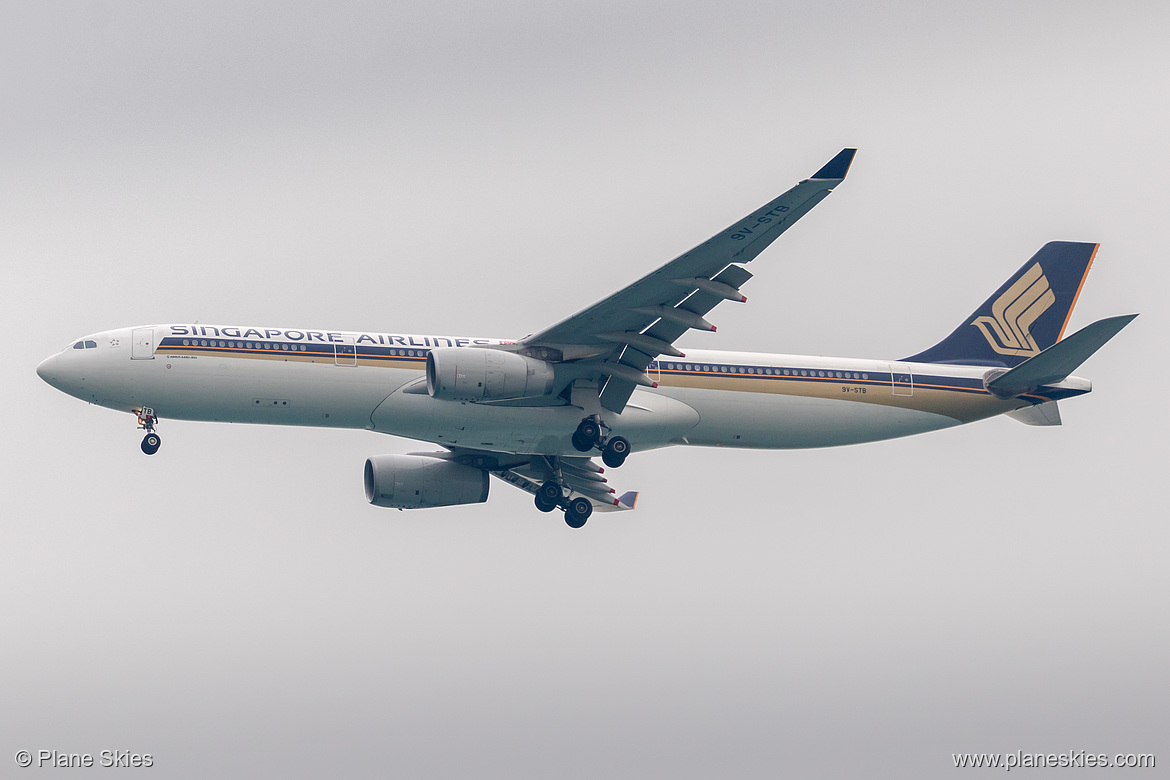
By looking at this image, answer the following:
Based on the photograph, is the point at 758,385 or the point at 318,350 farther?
the point at 758,385

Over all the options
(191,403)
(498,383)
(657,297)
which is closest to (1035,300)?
(657,297)

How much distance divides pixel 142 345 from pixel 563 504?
597 inches

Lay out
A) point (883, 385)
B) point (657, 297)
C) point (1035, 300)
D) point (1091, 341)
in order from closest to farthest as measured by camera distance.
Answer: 1. point (657, 297)
2. point (1091, 341)
3. point (883, 385)
4. point (1035, 300)

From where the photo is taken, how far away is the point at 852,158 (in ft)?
101

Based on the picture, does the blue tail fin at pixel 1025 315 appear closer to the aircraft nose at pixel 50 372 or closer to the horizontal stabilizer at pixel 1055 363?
the horizontal stabilizer at pixel 1055 363

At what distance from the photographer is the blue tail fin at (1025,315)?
44344 millimetres

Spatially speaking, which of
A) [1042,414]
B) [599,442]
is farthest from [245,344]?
[1042,414]

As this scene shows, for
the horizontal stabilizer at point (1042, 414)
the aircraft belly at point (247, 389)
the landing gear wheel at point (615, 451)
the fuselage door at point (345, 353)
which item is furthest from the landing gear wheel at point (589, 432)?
the horizontal stabilizer at point (1042, 414)

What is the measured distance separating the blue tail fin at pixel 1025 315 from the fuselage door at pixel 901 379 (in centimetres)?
159

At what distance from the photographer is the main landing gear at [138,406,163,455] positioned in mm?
37719

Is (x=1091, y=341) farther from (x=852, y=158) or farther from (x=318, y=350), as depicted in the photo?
(x=318, y=350)

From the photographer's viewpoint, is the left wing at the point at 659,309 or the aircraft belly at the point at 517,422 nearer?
the left wing at the point at 659,309

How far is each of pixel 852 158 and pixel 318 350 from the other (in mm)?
16494

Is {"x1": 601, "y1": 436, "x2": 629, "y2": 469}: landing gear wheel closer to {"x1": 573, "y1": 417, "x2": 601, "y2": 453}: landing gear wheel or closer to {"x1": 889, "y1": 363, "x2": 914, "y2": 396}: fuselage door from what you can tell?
{"x1": 573, "y1": 417, "x2": 601, "y2": 453}: landing gear wheel
